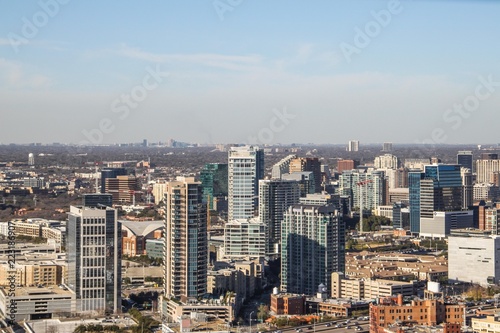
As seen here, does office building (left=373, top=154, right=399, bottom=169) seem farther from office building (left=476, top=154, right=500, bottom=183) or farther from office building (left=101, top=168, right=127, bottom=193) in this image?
office building (left=101, top=168, right=127, bottom=193)

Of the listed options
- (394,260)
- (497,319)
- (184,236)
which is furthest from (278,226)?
(497,319)

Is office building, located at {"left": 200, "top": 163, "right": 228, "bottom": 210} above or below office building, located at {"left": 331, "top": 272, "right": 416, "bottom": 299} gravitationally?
above

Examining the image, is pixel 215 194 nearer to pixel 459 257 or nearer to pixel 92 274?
pixel 459 257

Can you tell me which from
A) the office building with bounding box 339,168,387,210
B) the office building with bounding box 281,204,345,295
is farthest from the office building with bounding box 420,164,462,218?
the office building with bounding box 281,204,345,295

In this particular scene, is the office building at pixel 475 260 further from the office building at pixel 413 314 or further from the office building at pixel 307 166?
the office building at pixel 307 166

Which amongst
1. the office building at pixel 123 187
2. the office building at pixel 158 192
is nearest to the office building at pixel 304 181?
the office building at pixel 158 192
